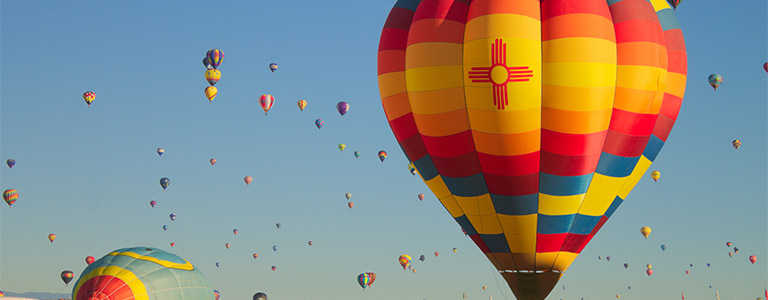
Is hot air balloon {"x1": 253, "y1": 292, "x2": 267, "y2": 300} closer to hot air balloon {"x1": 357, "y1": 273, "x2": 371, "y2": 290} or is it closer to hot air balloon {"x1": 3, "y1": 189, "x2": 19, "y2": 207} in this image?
hot air balloon {"x1": 357, "y1": 273, "x2": 371, "y2": 290}

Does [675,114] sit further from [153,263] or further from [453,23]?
[153,263]

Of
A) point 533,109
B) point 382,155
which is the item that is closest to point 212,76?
point 382,155

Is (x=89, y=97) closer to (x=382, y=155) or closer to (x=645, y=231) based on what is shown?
(x=382, y=155)

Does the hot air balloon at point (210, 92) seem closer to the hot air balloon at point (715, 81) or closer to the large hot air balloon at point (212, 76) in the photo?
the large hot air balloon at point (212, 76)

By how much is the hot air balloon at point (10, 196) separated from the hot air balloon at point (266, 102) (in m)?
12.3

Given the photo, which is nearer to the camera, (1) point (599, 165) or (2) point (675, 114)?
(1) point (599, 165)

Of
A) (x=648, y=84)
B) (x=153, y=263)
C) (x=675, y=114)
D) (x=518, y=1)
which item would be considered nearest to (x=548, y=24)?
(x=518, y=1)

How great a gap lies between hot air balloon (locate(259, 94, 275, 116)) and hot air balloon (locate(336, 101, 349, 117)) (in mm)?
2496

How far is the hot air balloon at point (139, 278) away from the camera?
1833 cm

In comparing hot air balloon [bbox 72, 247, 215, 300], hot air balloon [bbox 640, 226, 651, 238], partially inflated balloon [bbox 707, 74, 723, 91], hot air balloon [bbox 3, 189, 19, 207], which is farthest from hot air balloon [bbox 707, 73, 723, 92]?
hot air balloon [bbox 3, 189, 19, 207]

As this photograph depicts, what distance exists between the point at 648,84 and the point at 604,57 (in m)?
1.16

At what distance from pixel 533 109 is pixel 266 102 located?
69.1 ft

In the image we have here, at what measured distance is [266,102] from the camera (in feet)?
120

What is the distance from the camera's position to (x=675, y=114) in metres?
18.8
